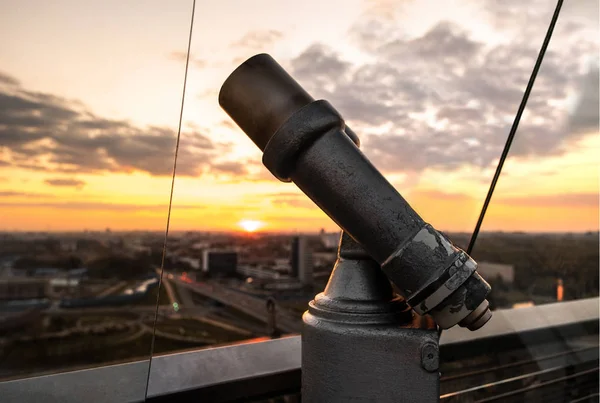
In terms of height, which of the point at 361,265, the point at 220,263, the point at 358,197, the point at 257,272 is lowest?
the point at 257,272

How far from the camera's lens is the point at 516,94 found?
5.45ft

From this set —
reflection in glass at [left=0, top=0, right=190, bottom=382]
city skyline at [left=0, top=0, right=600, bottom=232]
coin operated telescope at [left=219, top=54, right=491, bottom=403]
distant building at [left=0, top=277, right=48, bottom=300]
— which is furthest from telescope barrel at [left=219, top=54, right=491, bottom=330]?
distant building at [left=0, top=277, right=48, bottom=300]

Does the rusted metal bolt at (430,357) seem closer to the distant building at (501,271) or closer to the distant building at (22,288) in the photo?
the distant building at (22,288)

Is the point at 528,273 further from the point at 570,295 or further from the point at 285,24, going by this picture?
the point at 285,24

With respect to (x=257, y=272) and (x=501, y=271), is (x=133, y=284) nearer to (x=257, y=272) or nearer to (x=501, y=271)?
(x=501, y=271)

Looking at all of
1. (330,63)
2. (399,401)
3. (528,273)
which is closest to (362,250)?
(399,401)

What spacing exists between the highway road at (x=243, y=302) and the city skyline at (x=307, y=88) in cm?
72

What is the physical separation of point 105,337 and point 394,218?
966 mm

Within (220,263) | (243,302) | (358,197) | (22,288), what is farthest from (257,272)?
(358,197)

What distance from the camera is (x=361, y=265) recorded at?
0.80 metres

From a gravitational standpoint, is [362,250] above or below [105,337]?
above

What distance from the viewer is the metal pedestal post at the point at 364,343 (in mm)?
727

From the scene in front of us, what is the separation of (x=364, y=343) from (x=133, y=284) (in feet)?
3.27

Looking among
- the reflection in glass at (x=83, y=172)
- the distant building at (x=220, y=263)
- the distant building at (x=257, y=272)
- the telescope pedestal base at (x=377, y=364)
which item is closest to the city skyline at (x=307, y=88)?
the reflection in glass at (x=83, y=172)
